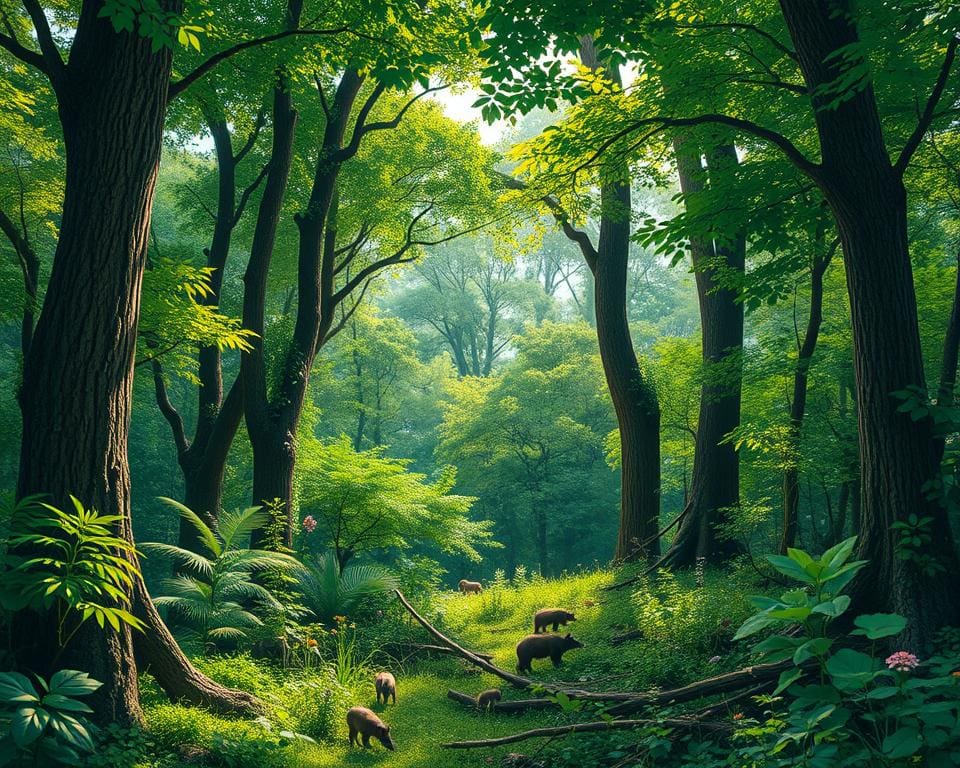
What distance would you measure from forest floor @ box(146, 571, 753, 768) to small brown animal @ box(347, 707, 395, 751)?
102 mm

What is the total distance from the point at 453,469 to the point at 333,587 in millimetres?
5457

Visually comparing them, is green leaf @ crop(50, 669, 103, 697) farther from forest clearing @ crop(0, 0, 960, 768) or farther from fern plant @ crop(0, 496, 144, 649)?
fern plant @ crop(0, 496, 144, 649)

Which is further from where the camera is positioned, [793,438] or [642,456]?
[642,456]

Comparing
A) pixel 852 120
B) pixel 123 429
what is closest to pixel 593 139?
pixel 852 120

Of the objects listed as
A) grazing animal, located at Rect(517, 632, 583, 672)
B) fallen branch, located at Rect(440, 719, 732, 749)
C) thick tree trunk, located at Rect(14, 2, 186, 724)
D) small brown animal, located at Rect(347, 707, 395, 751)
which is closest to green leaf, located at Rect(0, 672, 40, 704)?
thick tree trunk, located at Rect(14, 2, 186, 724)

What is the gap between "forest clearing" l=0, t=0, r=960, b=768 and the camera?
441 centimetres

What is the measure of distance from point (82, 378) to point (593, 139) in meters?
4.59

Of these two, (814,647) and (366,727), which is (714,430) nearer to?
(366,727)

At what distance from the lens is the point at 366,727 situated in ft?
19.1

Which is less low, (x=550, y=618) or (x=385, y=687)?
(x=550, y=618)

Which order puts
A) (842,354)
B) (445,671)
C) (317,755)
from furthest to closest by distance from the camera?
(842,354) < (445,671) < (317,755)

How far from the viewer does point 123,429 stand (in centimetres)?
504

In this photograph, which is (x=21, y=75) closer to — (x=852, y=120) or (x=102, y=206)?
(x=102, y=206)

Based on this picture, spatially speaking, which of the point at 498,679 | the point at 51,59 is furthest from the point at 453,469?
the point at 51,59
